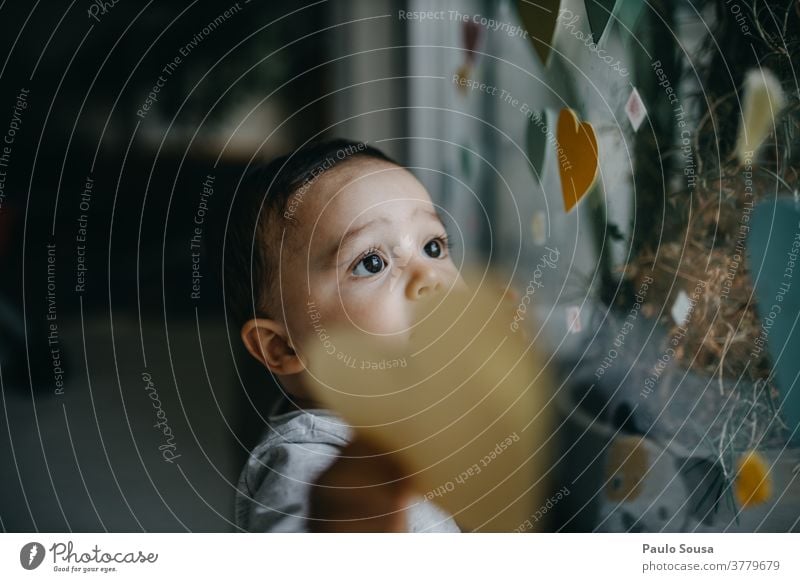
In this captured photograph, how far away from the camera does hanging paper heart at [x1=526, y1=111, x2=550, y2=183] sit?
3.00 ft

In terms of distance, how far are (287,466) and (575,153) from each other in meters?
0.49

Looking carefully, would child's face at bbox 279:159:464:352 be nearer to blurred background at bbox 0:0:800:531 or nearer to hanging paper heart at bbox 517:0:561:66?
blurred background at bbox 0:0:800:531

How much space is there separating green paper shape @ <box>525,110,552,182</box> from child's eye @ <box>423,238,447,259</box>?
0.45 ft

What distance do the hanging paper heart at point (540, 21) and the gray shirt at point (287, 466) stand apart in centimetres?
49

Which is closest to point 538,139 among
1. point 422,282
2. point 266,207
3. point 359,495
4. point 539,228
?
point 539,228

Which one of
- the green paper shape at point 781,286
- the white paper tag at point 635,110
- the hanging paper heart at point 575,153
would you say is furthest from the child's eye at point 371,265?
the green paper shape at point 781,286

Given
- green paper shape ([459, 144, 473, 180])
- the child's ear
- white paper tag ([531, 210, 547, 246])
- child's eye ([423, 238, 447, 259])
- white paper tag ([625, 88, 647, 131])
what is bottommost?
the child's ear

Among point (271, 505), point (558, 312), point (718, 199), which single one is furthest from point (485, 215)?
point (271, 505)

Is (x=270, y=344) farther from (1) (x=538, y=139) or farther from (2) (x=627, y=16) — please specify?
(2) (x=627, y=16)

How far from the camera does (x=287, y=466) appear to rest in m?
0.92

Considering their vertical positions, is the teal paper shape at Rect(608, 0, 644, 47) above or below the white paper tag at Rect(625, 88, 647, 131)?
above

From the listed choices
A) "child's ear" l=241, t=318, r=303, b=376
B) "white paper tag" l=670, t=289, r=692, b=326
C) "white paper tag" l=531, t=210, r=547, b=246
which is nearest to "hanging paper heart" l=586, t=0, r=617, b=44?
"white paper tag" l=531, t=210, r=547, b=246
